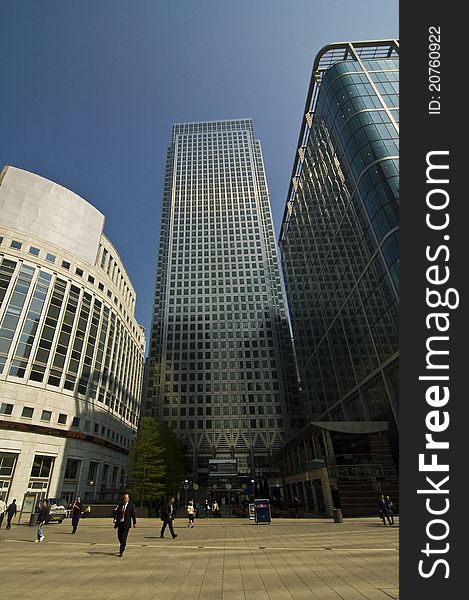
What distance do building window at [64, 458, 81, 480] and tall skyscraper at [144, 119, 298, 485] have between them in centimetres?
4332

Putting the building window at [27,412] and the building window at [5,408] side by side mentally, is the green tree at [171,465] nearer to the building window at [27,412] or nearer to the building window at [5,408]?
the building window at [27,412]

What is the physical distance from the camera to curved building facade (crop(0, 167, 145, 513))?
140 feet

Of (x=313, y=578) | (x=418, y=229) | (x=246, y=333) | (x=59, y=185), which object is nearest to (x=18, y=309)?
(x=59, y=185)

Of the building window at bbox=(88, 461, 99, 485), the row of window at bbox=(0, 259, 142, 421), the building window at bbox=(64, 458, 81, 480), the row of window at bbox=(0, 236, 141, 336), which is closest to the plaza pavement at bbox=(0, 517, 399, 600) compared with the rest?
the row of window at bbox=(0, 259, 142, 421)

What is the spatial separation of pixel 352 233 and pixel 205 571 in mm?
45103

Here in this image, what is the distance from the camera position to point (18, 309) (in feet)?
150

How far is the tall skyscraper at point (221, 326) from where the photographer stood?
91000 millimetres

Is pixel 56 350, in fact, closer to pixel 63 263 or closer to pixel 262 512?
pixel 63 263

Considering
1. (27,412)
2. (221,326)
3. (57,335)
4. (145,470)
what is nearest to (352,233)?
(145,470)

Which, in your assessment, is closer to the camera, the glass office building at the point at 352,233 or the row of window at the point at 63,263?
the glass office building at the point at 352,233

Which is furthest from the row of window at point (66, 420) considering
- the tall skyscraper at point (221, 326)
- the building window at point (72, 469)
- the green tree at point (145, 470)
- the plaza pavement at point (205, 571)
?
the tall skyscraper at point (221, 326)

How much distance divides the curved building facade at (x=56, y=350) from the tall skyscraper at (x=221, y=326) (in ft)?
105

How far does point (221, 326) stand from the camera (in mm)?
104875

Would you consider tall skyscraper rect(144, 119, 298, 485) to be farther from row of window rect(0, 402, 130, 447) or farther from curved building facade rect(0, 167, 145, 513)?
row of window rect(0, 402, 130, 447)
